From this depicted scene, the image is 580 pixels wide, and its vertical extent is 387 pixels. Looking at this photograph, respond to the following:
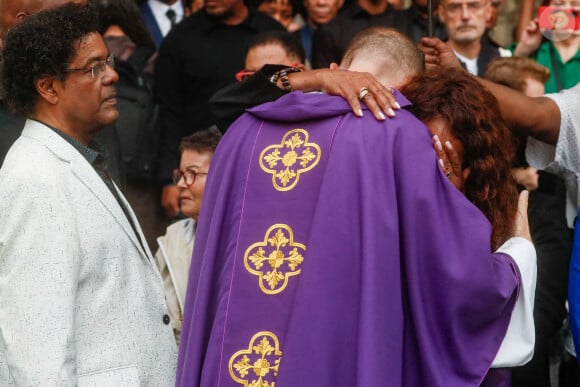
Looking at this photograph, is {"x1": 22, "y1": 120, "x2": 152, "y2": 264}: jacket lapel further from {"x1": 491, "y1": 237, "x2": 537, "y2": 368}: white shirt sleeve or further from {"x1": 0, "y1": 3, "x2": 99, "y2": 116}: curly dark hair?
{"x1": 491, "y1": 237, "x2": 537, "y2": 368}: white shirt sleeve

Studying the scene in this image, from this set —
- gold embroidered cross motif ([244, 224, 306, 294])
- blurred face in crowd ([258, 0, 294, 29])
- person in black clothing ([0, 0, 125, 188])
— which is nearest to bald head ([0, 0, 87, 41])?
person in black clothing ([0, 0, 125, 188])

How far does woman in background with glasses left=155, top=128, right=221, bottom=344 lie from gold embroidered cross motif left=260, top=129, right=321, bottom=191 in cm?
202

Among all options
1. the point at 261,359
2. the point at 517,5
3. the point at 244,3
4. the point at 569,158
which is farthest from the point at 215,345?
the point at 517,5

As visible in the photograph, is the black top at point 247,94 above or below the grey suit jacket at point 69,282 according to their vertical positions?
above

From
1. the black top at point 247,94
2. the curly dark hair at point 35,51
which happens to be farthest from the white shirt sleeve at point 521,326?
the curly dark hair at point 35,51

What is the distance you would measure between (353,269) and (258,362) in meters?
0.45

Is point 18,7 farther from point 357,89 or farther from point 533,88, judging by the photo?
point 533,88

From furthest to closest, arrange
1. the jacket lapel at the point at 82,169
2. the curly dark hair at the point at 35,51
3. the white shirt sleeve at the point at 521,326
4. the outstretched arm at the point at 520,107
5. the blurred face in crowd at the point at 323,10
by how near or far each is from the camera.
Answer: the blurred face in crowd at the point at 323,10, the outstretched arm at the point at 520,107, the curly dark hair at the point at 35,51, the jacket lapel at the point at 82,169, the white shirt sleeve at the point at 521,326

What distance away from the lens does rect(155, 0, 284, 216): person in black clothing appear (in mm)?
7141

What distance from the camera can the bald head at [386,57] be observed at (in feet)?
12.6

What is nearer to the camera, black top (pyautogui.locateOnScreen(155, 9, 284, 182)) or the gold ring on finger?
the gold ring on finger

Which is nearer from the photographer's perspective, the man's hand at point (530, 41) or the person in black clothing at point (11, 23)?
the person in black clothing at point (11, 23)

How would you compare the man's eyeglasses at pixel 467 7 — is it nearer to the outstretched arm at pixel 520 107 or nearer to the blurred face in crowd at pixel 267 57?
the blurred face in crowd at pixel 267 57

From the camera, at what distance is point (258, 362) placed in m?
3.53
